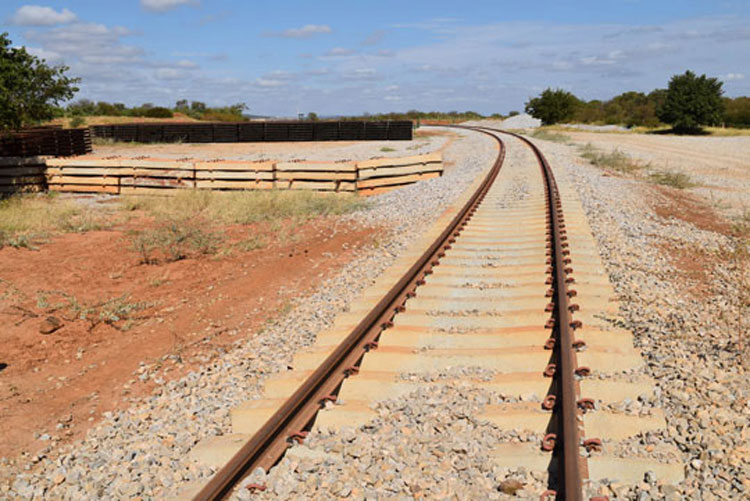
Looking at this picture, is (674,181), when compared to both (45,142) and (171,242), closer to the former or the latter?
(171,242)

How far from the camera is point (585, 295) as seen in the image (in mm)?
6484

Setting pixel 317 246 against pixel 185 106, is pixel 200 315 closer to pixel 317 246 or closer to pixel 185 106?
pixel 317 246

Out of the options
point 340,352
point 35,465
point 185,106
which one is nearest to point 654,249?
point 340,352

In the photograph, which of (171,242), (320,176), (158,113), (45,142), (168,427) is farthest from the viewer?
(158,113)

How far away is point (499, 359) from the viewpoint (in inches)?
201

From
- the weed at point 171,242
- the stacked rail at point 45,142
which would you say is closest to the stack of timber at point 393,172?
the weed at point 171,242

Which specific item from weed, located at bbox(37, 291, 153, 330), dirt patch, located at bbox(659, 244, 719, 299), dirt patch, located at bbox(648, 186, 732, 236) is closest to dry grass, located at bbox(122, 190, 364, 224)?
weed, located at bbox(37, 291, 153, 330)

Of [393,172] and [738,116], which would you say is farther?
[738,116]

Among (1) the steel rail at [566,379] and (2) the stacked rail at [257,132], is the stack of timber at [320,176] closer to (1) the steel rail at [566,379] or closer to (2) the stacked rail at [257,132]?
(1) the steel rail at [566,379]

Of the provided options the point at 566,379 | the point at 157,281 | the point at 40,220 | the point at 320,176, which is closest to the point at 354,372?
the point at 566,379

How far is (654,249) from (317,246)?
5.60 m

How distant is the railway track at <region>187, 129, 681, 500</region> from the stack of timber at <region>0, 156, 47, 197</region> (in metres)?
14.4

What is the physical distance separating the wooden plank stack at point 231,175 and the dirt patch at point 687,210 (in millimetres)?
6442

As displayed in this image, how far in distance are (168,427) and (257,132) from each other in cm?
3963
